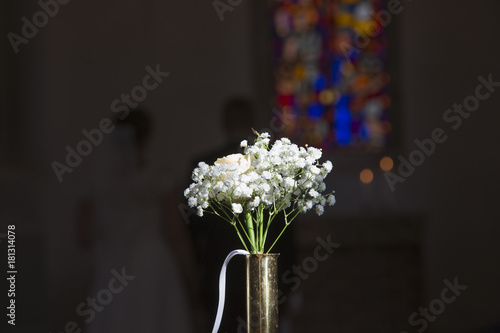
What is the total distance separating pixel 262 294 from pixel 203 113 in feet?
11.9

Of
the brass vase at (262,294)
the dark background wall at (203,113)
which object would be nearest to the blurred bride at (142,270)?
the dark background wall at (203,113)

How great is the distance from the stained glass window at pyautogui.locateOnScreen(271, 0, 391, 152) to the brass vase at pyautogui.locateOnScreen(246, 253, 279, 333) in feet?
11.3

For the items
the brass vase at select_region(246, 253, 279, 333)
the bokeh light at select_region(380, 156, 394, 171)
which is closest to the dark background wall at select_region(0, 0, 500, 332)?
the bokeh light at select_region(380, 156, 394, 171)

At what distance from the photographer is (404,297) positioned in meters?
4.46

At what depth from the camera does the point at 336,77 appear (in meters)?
5.02

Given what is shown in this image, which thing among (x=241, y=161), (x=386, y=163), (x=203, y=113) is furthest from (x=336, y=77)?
(x=241, y=161)

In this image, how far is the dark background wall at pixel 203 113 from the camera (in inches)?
183

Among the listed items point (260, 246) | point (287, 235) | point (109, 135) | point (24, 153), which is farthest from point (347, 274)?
point (260, 246)

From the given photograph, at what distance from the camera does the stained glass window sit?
4.95m

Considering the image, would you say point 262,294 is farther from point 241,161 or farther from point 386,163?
point 386,163

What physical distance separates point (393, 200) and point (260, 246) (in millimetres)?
3217

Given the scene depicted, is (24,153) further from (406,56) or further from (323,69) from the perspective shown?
(406,56)

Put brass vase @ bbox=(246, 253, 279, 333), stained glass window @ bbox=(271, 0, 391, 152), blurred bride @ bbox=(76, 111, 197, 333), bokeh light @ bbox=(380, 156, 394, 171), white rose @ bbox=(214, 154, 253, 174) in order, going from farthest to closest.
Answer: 1. stained glass window @ bbox=(271, 0, 391, 152)
2. bokeh light @ bbox=(380, 156, 394, 171)
3. blurred bride @ bbox=(76, 111, 197, 333)
4. white rose @ bbox=(214, 154, 253, 174)
5. brass vase @ bbox=(246, 253, 279, 333)

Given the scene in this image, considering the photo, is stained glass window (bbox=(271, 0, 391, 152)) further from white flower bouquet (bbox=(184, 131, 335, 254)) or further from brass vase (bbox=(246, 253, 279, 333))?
brass vase (bbox=(246, 253, 279, 333))
